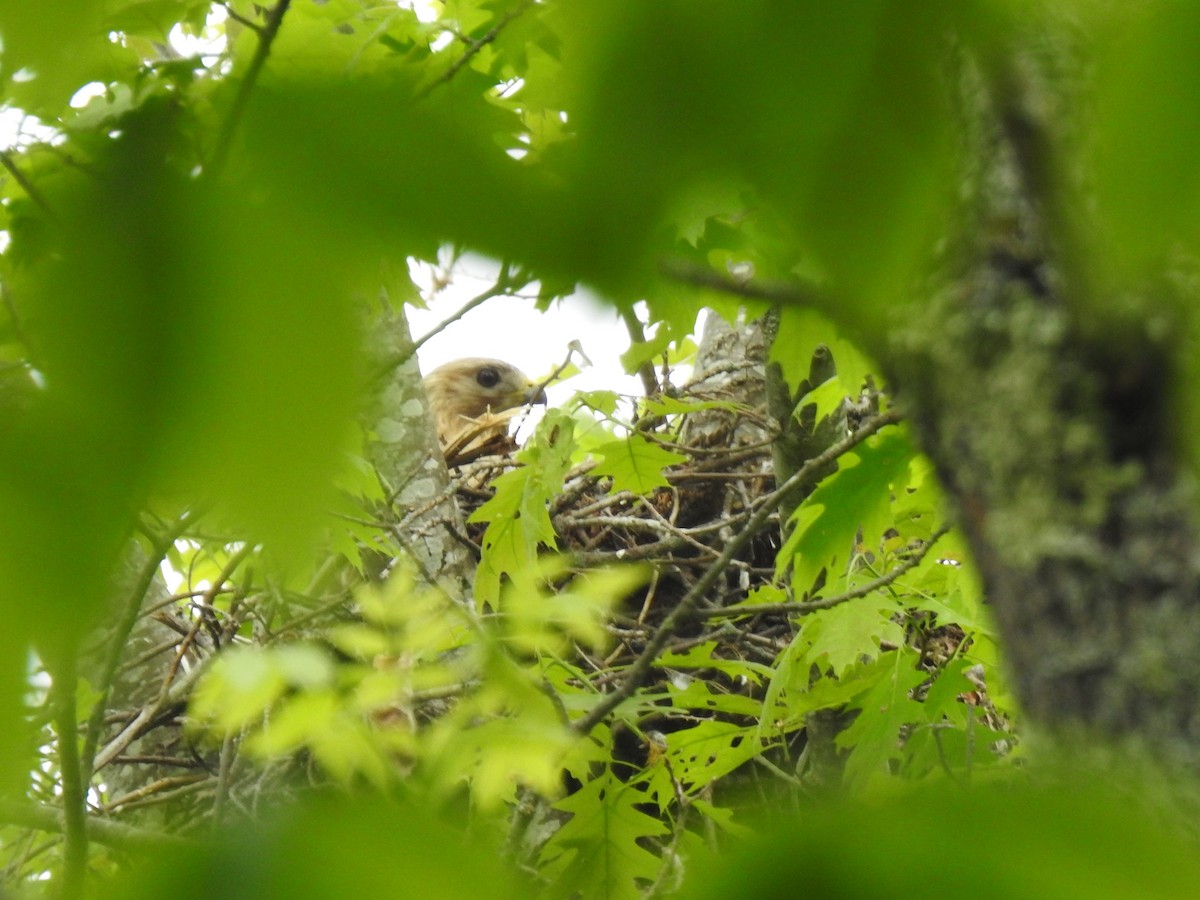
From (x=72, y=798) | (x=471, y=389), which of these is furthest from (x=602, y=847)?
(x=471, y=389)

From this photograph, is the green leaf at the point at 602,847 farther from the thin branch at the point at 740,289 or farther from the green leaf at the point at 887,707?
the thin branch at the point at 740,289

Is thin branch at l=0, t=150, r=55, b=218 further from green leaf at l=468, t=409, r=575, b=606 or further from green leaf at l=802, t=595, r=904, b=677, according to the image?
green leaf at l=802, t=595, r=904, b=677

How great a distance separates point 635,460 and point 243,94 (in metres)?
2.48

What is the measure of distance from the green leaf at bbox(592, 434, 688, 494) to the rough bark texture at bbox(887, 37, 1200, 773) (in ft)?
7.96

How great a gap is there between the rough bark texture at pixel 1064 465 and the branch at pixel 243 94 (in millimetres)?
278

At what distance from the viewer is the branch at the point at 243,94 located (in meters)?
0.46

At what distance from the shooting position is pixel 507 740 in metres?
1.30

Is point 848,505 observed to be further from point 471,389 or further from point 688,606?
point 471,389

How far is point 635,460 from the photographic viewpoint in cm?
295

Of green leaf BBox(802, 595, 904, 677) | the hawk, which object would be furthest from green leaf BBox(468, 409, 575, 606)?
the hawk

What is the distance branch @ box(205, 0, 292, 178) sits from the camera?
0.46 meters

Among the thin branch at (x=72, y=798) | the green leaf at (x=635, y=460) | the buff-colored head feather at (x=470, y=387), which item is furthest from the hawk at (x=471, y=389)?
the thin branch at (x=72, y=798)

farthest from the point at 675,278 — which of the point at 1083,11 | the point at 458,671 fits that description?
the point at 458,671

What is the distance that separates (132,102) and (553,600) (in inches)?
41.1
